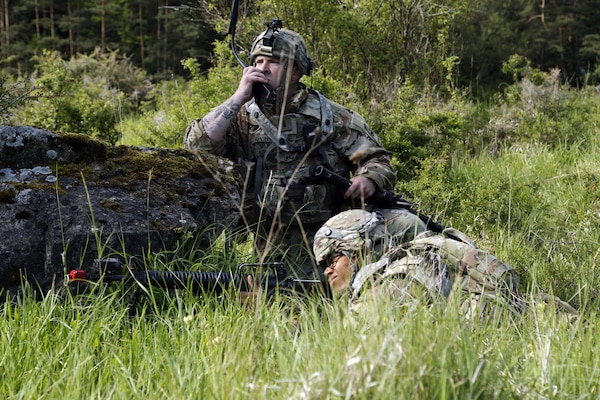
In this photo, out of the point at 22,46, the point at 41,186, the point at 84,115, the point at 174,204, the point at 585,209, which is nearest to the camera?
the point at 41,186

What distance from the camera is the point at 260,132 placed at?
4691 mm

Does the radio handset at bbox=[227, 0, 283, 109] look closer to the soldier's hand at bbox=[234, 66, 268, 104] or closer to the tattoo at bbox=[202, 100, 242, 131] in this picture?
the soldier's hand at bbox=[234, 66, 268, 104]

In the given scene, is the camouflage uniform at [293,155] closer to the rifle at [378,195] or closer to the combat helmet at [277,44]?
the combat helmet at [277,44]

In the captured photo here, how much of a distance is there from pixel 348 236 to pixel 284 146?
1.19 metres

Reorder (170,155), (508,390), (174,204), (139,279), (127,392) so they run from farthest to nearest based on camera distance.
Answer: (170,155) → (174,204) → (139,279) → (127,392) → (508,390)

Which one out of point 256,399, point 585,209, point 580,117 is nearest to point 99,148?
point 256,399

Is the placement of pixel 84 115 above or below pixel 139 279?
below

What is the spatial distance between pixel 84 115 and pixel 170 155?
166 inches

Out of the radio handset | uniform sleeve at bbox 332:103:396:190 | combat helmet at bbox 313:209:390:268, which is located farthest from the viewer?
uniform sleeve at bbox 332:103:396:190

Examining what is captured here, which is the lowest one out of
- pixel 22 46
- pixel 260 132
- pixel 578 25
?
pixel 22 46

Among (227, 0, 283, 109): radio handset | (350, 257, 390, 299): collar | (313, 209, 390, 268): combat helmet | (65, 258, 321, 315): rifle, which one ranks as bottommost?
(65, 258, 321, 315): rifle

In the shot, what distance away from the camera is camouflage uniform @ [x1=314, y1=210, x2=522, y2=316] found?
3020 mm

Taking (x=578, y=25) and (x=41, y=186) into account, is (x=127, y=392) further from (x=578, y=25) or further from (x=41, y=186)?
(x=578, y=25)

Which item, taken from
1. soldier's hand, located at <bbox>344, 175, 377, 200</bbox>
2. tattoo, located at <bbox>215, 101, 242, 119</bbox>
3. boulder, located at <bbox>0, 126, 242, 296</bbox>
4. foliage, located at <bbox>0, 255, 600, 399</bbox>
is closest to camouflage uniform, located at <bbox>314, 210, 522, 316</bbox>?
foliage, located at <bbox>0, 255, 600, 399</bbox>
